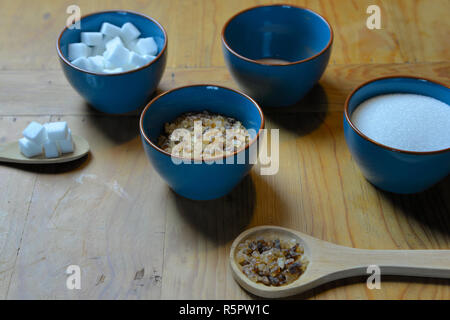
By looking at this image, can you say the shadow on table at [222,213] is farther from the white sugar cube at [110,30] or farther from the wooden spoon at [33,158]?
the white sugar cube at [110,30]

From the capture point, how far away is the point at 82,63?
1.06 m

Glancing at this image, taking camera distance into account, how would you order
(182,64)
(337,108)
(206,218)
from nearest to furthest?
(206,218), (337,108), (182,64)

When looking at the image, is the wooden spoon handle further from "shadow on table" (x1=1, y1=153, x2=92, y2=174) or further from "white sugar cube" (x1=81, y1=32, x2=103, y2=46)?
"white sugar cube" (x1=81, y1=32, x2=103, y2=46)

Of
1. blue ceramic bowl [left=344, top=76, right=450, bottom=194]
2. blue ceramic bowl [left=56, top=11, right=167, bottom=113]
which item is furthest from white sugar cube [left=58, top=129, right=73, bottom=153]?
blue ceramic bowl [left=344, top=76, right=450, bottom=194]

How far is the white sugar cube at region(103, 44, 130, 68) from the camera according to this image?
42.6 inches

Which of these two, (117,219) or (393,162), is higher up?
(393,162)

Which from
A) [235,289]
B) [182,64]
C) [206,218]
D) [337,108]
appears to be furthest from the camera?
[182,64]

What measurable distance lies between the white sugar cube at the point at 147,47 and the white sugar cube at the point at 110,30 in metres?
0.06

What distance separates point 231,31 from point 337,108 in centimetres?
29

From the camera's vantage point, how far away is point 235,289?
31.7 inches

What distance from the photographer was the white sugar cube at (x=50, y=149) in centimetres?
98

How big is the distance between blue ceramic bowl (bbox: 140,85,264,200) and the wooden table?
54mm

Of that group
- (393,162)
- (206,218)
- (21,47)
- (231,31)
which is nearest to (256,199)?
(206,218)

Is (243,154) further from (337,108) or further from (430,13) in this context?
(430,13)
